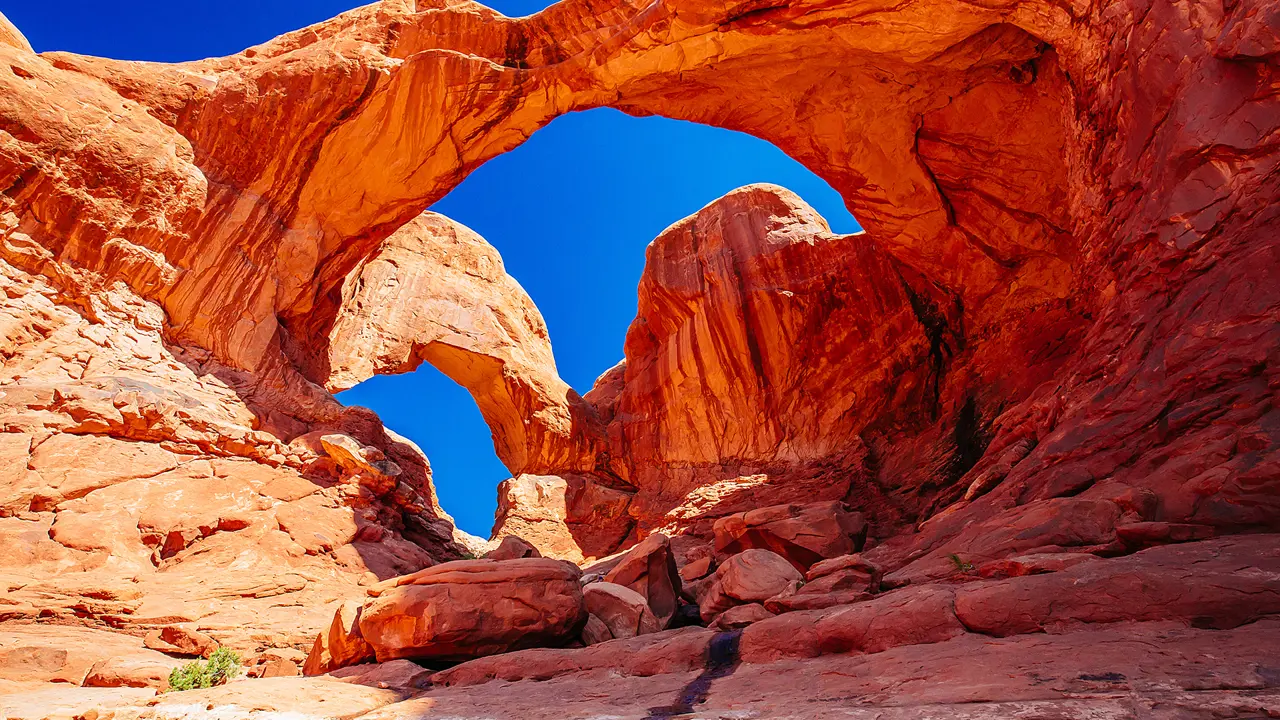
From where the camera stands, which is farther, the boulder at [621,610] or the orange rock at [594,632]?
the boulder at [621,610]

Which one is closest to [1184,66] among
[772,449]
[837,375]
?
[837,375]

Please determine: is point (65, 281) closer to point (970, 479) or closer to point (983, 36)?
Answer: point (970, 479)

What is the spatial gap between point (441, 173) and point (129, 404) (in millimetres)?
8473

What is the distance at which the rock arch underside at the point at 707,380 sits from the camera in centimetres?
618

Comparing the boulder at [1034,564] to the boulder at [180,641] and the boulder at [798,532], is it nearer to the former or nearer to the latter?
the boulder at [798,532]

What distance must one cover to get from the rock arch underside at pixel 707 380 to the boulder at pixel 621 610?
0.07m

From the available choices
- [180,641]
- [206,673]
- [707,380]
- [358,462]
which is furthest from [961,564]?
[707,380]

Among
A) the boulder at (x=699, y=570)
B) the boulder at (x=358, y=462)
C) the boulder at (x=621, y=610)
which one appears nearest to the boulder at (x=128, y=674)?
the boulder at (x=621, y=610)

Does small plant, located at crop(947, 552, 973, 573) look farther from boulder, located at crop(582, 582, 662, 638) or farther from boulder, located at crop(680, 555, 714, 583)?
boulder, located at crop(680, 555, 714, 583)

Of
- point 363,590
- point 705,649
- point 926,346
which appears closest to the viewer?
point 705,649

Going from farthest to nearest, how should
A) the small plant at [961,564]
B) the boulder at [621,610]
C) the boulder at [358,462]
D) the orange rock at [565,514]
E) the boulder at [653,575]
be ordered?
the orange rock at [565,514] → the boulder at [358,462] → the boulder at [653,575] → the boulder at [621,610] → the small plant at [961,564]

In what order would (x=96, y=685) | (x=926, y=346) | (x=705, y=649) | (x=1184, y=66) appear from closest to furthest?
(x=705, y=649), (x=96, y=685), (x=1184, y=66), (x=926, y=346)

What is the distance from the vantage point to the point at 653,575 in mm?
10617

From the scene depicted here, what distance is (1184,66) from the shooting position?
8.76 meters
